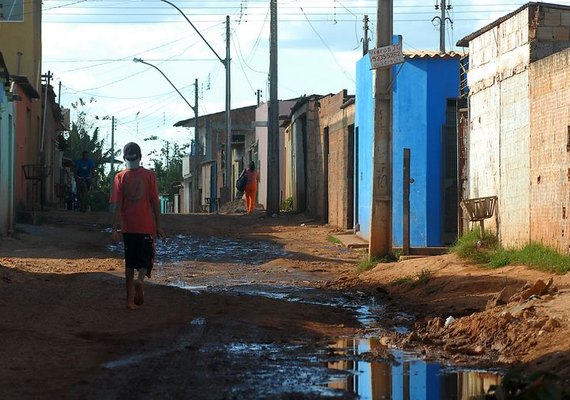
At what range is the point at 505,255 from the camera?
1487 cm

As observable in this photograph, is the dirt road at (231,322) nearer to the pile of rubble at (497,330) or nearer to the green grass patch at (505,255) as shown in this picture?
the pile of rubble at (497,330)

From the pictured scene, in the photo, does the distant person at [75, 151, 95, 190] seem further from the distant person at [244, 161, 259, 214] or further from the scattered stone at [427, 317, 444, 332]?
the scattered stone at [427, 317, 444, 332]

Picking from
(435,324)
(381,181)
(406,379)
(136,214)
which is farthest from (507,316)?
(381,181)

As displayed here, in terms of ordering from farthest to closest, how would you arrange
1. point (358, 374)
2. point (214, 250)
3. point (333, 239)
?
point (333, 239) → point (214, 250) → point (358, 374)

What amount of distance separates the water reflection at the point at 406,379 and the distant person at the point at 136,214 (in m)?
3.15

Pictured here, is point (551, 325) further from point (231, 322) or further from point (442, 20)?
point (442, 20)

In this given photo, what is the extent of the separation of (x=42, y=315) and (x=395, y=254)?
8883mm

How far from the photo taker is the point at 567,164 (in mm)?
13367

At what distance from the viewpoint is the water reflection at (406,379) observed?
23.0ft

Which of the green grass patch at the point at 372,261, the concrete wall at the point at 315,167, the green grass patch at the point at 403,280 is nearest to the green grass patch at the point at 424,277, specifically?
the green grass patch at the point at 403,280

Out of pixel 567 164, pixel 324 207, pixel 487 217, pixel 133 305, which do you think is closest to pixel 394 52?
pixel 487 217

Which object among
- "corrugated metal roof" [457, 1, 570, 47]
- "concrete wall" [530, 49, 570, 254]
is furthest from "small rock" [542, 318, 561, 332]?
"corrugated metal roof" [457, 1, 570, 47]

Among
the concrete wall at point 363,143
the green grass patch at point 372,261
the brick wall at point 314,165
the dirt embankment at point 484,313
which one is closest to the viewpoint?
the dirt embankment at point 484,313

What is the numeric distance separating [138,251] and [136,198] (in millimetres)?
554
